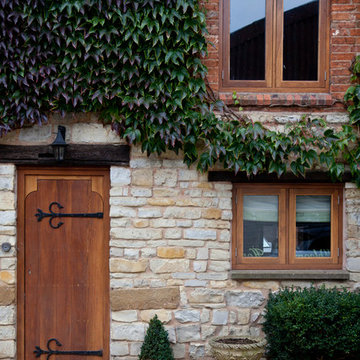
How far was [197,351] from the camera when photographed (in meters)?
5.44

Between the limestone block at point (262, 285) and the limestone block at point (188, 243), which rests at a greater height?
the limestone block at point (188, 243)

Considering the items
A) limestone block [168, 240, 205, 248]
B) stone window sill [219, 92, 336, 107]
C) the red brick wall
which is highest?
the red brick wall

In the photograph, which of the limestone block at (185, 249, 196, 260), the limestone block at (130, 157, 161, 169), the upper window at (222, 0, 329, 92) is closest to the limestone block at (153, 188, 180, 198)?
the limestone block at (130, 157, 161, 169)

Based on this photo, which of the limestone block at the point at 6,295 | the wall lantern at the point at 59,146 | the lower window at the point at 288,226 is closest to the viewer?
the wall lantern at the point at 59,146

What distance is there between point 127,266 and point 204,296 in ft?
2.79

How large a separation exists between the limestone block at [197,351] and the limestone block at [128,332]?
52cm

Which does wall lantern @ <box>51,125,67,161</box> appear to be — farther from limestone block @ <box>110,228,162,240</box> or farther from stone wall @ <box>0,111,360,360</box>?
limestone block @ <box>110,228,162,240</box>

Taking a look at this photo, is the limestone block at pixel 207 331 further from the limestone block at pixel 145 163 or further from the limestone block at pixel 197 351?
the limestone block at pixel 145 163

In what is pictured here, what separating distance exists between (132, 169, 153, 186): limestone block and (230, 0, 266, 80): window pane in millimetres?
1384

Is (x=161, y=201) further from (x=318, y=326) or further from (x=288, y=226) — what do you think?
(x=318, y=326)

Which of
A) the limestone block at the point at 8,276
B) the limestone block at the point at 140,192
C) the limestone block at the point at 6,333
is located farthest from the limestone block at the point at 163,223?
the limestone block at the point at 6,333

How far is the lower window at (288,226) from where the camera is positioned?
5.64 m

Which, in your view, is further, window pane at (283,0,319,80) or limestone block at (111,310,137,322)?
window pane at (283,0,319,80)

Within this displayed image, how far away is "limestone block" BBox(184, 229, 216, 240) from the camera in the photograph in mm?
Result: 5465
